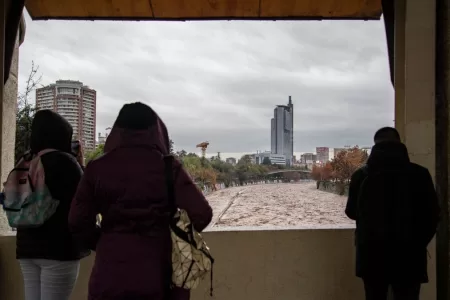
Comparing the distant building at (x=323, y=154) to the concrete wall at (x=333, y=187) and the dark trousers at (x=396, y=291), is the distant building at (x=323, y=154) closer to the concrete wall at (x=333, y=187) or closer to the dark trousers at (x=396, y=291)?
the concrete wall at (x=333, y=187)

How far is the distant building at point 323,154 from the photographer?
3.97 meters

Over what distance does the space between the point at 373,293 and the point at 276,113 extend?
97.4 inches

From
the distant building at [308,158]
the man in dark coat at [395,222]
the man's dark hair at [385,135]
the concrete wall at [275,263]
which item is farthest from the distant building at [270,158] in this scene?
A: the man in dark coat at [395,222]

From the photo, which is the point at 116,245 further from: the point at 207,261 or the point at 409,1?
the point at 409,1

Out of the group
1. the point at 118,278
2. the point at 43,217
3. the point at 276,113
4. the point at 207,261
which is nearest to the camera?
the point at 118,278

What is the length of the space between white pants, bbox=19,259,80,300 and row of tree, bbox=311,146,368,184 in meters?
2.30

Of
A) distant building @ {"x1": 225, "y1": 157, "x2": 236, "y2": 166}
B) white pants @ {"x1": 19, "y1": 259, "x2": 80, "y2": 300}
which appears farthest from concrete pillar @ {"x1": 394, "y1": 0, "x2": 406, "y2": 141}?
white pants @ {"x1": 19, "y1": 259, "x2": 80, "y2": 300}

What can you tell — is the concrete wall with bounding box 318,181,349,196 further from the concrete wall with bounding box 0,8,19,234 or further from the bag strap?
the concrete wall with bounding box 0,8,19,234

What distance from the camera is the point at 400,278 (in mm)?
2053

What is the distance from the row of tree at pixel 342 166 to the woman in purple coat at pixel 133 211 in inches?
88.5

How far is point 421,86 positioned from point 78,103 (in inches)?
110

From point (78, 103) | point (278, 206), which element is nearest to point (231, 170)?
point (278, 206)

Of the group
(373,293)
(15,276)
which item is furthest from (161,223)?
(15,276)

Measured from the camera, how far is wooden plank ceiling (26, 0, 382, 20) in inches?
127
